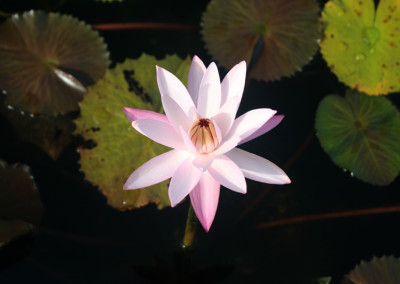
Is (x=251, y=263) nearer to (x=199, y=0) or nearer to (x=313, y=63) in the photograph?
(x=313, y=63)

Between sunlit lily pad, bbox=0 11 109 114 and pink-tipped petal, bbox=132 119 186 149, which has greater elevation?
sunlit lily pad, bbox=0 11 109 114

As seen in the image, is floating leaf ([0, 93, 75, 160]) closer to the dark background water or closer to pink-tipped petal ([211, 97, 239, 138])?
the dark background water

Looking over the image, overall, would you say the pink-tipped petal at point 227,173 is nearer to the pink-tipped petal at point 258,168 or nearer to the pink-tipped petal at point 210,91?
the pink-tipped petal at point 258,168

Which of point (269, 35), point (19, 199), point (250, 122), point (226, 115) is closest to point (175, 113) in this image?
point (226, 115)

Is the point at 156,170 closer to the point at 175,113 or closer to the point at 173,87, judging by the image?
the point at 175,113

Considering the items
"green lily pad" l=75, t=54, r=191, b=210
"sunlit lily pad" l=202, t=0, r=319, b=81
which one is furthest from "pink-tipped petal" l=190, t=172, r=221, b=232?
"sunlit lily pad" l=202, t=0, r=319, b=81

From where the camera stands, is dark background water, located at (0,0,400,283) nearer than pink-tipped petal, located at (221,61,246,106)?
No
